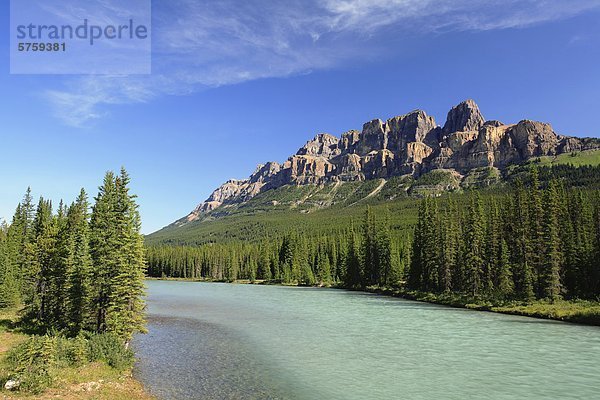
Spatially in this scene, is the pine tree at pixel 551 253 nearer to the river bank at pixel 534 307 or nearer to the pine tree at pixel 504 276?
the river bank at pixel 534 307

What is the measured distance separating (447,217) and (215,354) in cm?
7028

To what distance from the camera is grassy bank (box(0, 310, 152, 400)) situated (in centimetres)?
1803

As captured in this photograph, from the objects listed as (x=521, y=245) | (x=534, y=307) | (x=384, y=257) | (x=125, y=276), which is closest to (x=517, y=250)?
(x=521, y=245)

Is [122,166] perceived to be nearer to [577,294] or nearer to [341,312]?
[341,312]

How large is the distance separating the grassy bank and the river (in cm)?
143

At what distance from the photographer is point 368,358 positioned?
28.9 metres

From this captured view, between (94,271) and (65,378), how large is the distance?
14204 millimetres

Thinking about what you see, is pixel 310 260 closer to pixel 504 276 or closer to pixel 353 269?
pixel 353 269

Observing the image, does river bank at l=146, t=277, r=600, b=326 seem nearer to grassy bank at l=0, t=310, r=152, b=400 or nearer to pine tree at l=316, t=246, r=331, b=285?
grassy bank at l=0, t=310, r=152, b=400

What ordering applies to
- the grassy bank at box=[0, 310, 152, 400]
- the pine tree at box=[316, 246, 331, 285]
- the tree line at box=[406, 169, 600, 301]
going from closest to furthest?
the grassy bank at box=[0, 310, 152, 400], the tree line at box=[406, 169, 600, 301], the pine tree at box=[316, 246, 331, 285]

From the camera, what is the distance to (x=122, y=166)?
36000 mm

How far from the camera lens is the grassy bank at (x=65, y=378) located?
18031 millimetres

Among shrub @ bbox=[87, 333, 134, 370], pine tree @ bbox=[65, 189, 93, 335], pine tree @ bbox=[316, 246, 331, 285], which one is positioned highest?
pine tree @ bbox=[65, 189, 93, 335]

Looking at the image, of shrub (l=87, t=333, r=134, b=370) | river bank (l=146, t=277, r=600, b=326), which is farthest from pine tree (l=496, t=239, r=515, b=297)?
shrub (l=87, t=333, r=134, b=370)
